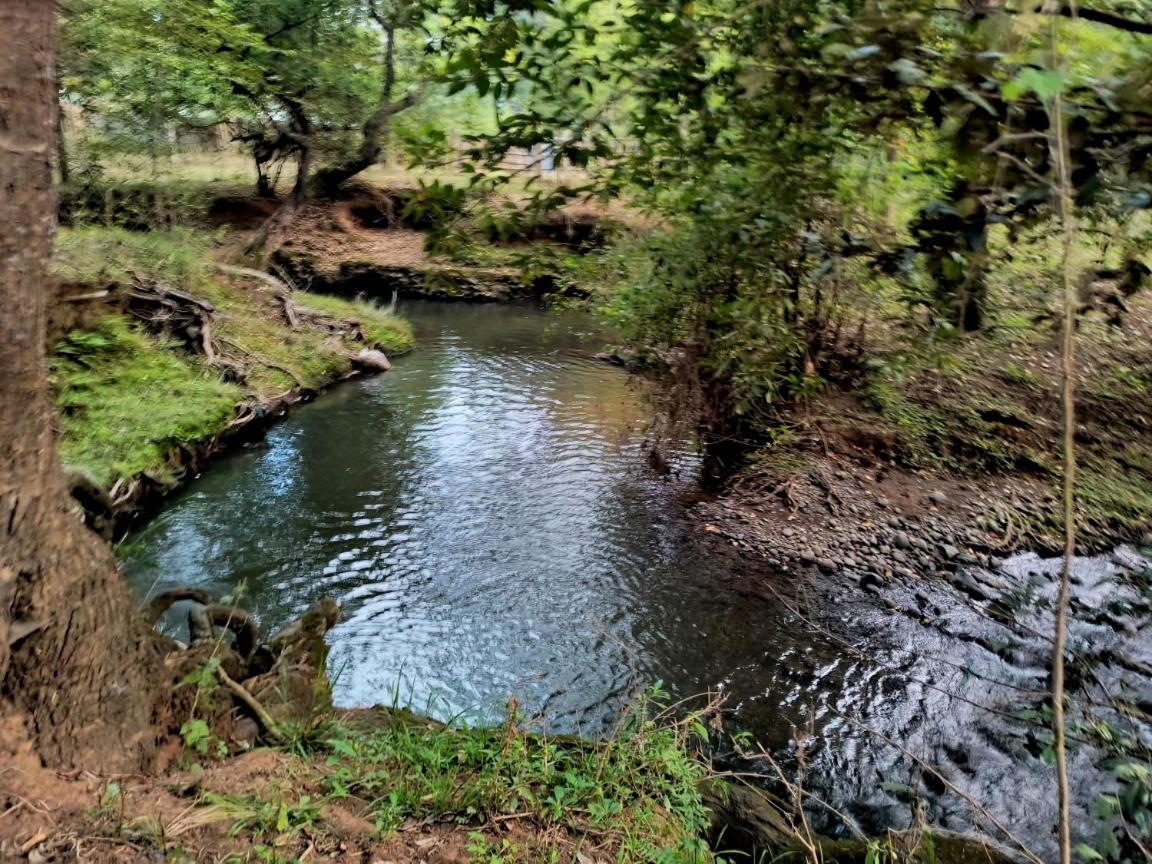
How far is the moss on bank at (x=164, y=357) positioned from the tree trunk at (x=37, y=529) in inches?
116

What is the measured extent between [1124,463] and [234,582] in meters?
8.84

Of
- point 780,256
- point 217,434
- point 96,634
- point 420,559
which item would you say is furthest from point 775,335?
point 217,434

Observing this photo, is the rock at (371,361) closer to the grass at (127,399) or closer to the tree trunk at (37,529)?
the grass at (127,399)

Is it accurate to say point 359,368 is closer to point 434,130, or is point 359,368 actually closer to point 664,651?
point 664,651

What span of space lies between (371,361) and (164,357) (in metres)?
3.97

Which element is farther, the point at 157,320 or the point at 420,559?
the point at 157,320

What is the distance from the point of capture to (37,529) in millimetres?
2602

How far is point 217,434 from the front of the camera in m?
8.88

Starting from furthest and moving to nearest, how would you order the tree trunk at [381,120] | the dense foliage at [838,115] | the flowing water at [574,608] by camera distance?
the tree trunk at [381,120] → the flowing water at [574,608] → the dense foliage at [838,115]

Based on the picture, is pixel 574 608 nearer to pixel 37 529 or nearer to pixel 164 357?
pixel 37 529

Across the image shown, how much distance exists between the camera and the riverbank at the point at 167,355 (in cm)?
759

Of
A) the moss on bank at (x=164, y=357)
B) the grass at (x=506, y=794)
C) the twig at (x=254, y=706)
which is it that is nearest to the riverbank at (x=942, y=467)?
the grass at (x=506, y=794)

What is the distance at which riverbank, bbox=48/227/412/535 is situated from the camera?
24.9 feet

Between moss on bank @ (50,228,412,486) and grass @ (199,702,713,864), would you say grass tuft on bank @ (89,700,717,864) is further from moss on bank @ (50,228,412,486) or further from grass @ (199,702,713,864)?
moss on bank @ (50,228,412,486)
